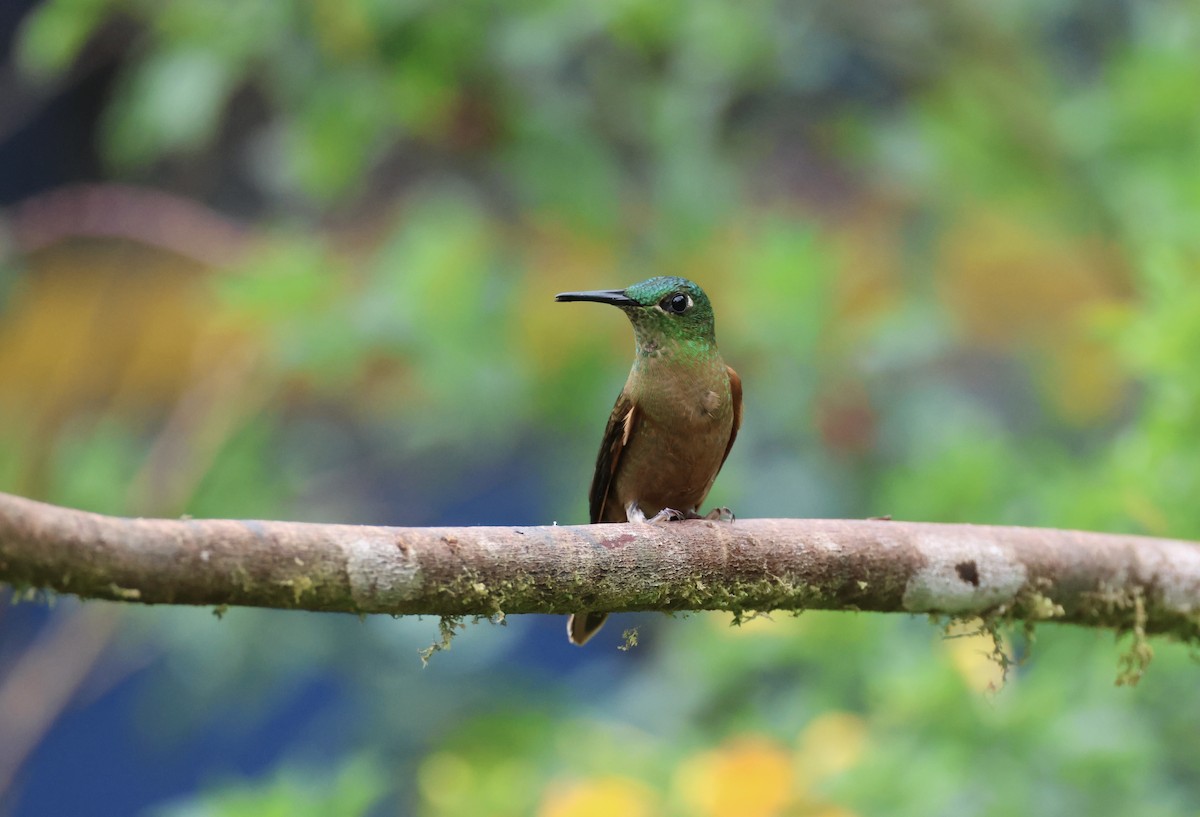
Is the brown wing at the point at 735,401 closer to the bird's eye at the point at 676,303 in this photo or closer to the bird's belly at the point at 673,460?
the bird's belly at the point at 673,460

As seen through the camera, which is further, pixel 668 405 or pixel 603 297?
pixel 668 405

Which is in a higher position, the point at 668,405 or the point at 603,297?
the point at 603,297

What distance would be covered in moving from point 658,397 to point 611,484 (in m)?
0.35

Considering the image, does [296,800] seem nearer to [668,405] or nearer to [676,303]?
[668,405]

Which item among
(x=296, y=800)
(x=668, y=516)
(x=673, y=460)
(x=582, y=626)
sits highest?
(x=673, y=460)

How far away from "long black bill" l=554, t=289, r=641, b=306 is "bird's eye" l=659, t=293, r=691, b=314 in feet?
0.24

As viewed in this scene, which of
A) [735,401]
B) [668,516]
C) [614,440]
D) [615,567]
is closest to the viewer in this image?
[615,567]

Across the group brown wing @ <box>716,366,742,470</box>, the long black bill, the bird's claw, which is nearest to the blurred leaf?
the bird's claw

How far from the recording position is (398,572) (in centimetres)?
198

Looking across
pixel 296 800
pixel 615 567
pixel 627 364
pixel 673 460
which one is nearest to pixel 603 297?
pixel 673 460

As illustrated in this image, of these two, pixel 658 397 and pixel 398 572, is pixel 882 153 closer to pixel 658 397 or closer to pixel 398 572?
pixel 658 397

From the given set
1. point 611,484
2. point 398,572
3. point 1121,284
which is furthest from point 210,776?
point 1121,284

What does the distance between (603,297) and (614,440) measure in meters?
0.42

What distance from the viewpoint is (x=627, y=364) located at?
5.08 metres
